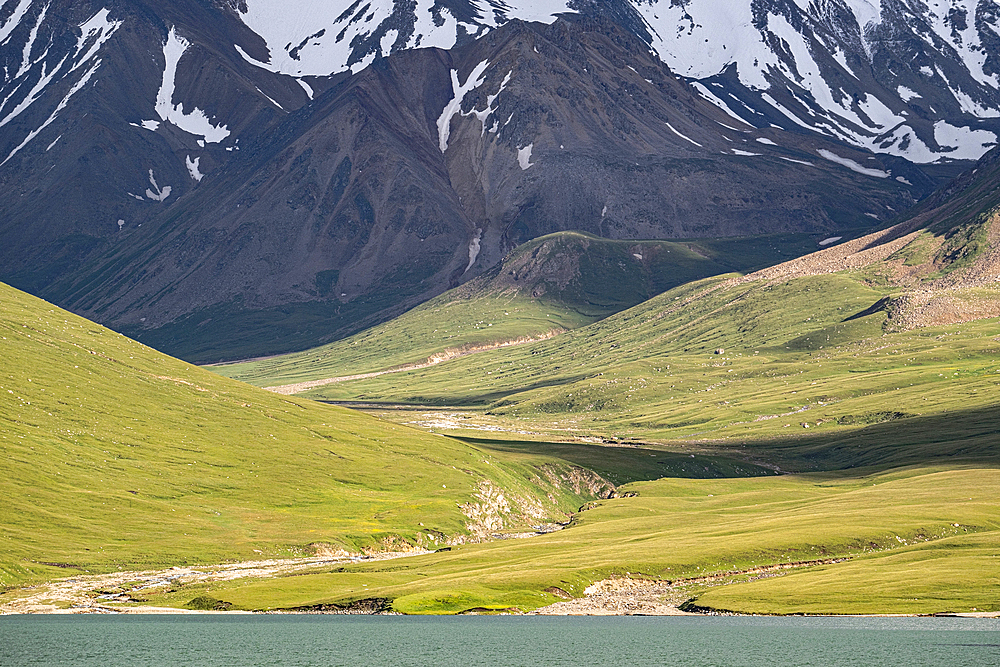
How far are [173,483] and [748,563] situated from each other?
84235 millimetres

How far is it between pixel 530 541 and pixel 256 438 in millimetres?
64239

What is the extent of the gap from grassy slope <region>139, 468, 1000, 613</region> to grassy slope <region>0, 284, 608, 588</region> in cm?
1772

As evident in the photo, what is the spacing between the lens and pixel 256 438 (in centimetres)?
19075

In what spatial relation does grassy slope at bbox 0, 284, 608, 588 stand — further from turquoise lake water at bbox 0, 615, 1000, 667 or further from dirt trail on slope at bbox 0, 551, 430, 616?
turquoise lake water at bbox 0, 615, 1000, 667

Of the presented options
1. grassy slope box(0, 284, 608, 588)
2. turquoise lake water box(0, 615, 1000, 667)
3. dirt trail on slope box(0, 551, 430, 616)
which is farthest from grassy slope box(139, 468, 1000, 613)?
grassy slope box(0, 284, 608, 588)

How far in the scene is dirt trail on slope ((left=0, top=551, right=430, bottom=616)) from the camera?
109m

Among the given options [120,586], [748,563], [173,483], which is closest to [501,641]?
[748,563]

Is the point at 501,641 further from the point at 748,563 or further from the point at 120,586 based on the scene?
the point at 120,586

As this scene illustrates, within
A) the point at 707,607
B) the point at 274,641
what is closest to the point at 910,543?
the point at 707,607

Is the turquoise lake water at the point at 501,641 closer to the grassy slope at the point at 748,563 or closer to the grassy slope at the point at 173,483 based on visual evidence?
the grassy slope at the point at 748,563

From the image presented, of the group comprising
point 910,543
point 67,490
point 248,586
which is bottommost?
point 910,543

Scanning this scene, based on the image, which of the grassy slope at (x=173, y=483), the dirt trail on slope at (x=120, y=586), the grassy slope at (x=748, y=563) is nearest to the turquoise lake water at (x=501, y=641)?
the grassy slope at (x=748, y=563)

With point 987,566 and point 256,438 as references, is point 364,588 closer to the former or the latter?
point 987,566

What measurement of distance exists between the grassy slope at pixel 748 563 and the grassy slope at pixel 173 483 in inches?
697
